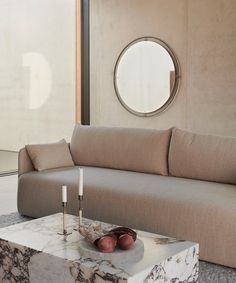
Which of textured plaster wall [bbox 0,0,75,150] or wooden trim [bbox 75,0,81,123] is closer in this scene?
textured plaster wall [bbox 0,0,75,150]

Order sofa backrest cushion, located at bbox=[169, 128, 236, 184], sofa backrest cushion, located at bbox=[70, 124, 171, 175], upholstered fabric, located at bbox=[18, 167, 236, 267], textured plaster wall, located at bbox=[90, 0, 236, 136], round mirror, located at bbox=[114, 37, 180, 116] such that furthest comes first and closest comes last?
round mirror, located at bbox=[114, 37, 180, 116] → textured plaster wall, located at bbox=[90, 0, 236, 136] → sofa backrest cushion, located at bbox=[70, 124, 171, 175] → sofa backrest cushion, located at bbox=[169, 128, 236, 184] → upholstered fabric, located at bbox=[18, 167, 236, 267]

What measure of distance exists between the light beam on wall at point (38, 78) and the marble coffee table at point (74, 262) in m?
3.63

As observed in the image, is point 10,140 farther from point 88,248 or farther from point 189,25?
point 88,248

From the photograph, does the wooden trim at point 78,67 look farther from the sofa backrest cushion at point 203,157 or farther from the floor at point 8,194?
the sofa backrest cushion at point 203,157

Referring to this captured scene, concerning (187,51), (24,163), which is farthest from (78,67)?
(24,163)

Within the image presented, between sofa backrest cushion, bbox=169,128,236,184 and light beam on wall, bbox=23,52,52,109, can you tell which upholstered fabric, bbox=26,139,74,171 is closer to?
sofa backrest cushion, bbox=169,128,236,184

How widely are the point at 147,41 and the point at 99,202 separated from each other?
9.46 ft

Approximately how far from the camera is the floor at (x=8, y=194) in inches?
168

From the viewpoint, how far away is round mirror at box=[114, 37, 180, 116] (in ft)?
18.3

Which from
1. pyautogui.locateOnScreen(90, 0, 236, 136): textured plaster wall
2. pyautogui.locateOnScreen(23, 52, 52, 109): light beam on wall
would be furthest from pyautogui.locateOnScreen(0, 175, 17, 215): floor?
pyautogui.locateOnScreen(90, 0, 236, 136): textured plaster wall

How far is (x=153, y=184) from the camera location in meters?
3.40

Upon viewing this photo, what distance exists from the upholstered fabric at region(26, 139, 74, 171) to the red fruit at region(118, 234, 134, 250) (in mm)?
1947

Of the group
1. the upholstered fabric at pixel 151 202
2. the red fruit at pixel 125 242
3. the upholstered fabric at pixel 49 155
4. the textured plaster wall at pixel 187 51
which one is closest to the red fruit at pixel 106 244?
the red fruit at pixel 125 242

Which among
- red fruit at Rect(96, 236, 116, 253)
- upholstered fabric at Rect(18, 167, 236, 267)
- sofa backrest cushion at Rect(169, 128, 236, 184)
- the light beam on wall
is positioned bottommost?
upholstered fabric at Rect(18, 167, 236, 267)
